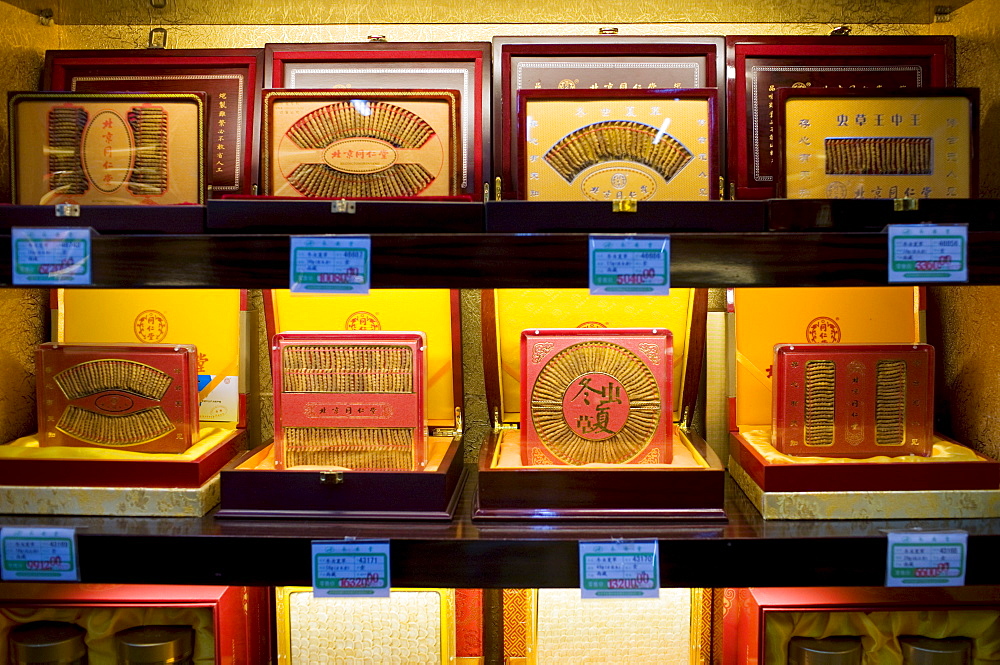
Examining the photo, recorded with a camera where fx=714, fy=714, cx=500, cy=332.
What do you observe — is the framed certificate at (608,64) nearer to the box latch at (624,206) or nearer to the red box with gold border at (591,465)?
the red box with gold border at (591,465)

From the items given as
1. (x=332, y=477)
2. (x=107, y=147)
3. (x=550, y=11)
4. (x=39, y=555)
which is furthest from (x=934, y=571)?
(x=107, y=147)

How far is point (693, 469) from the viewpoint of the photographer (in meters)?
1.29

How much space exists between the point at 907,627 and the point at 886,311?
0.67m

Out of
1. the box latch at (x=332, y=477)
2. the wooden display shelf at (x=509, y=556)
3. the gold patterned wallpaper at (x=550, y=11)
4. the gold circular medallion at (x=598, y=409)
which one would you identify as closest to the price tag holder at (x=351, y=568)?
the wooden display shelf at (x=509, y=556)

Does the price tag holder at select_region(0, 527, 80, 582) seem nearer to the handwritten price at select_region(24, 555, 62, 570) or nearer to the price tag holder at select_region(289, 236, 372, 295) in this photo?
the handwritten price at select_region(24, 555, 62, 570)

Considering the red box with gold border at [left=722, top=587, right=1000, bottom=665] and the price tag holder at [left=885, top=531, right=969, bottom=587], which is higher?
the price tag holder at [left=885, top=531, right=969, bottom=587]

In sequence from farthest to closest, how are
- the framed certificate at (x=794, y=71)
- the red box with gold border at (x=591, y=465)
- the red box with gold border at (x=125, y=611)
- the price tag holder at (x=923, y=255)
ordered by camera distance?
the framed certificate at (x=794, y=71)
the red box with gold border at (x=125, y=611)
the red box with gold border at (x=591, y=465)
the price tag holder at (x=923, y=255)

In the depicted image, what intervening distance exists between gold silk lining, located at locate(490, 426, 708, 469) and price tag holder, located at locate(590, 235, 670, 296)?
36 cm

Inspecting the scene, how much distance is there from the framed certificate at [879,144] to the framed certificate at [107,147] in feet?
3.75

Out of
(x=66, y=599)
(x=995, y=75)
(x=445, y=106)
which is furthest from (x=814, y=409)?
(x=66, y=599)

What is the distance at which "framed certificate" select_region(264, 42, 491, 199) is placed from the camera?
165 cm

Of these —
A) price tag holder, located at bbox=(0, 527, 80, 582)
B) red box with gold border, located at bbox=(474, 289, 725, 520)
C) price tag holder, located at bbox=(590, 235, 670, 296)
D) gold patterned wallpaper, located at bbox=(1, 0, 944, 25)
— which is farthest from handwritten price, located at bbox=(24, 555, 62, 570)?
gold patterned wallpaper, located at bbox=(1, 0, 944, 25)

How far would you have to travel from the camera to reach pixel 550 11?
171 cm

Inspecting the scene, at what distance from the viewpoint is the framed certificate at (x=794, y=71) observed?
1.61m
